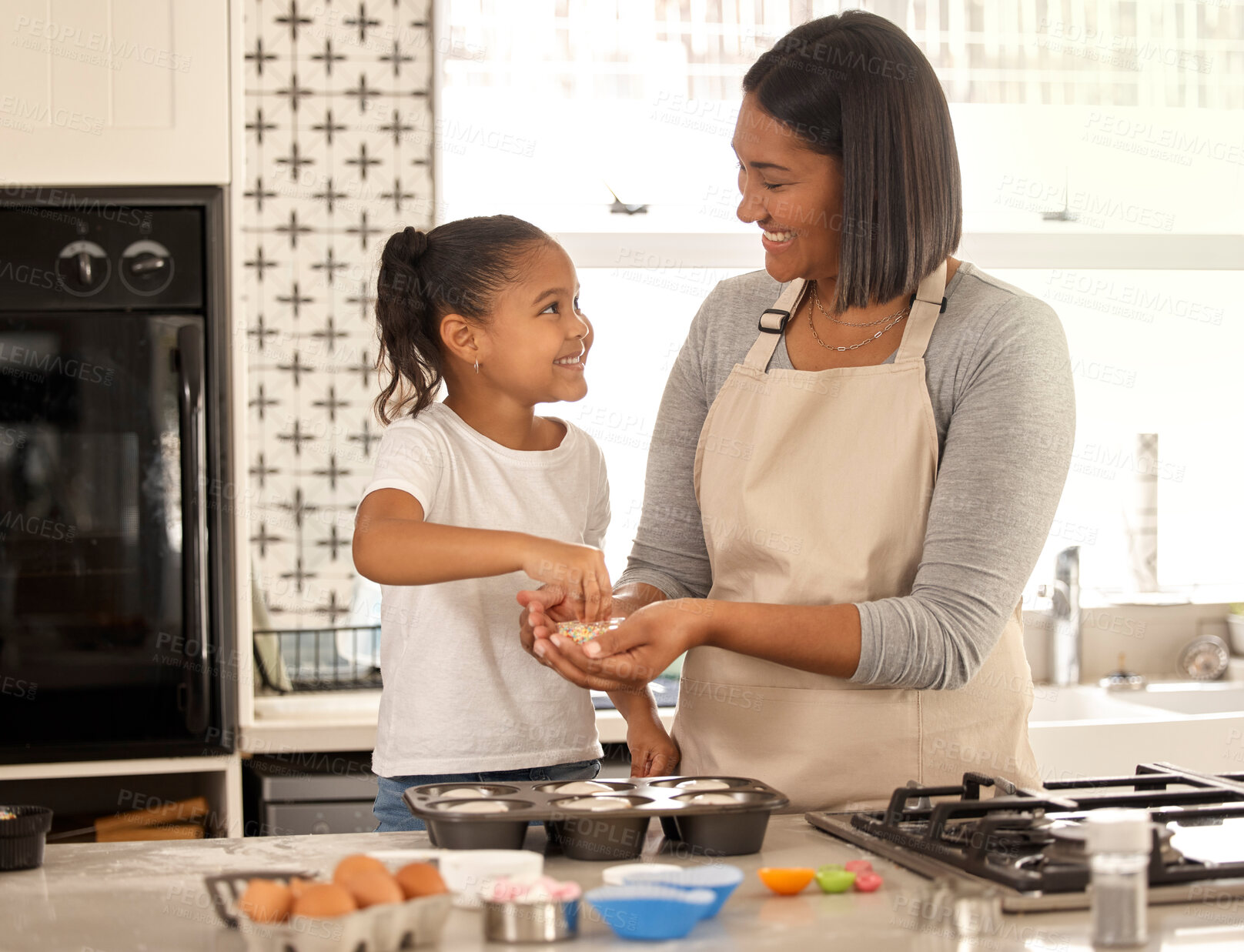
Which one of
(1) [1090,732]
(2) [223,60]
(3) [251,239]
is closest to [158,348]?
(2) [223,60]

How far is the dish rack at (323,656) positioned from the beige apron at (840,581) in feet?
4.38

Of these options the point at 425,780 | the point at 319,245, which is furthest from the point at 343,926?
the point at 319,245

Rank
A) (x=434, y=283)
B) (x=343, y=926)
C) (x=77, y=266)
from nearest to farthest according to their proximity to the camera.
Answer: (x=343, y=926)
(x=434, y=283)
(x=77, y=266)

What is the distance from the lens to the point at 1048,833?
3.18 ft

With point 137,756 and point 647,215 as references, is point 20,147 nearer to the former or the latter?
point 137,756

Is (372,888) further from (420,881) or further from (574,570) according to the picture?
(574,570)

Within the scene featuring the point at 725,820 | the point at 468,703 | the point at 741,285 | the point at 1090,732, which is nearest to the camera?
the point at 725,820

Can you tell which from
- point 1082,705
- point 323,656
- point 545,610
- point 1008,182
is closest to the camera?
point 545,610

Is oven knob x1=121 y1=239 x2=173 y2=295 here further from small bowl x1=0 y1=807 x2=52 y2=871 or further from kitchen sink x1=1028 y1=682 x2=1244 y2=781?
Result: kitchen sink x1=1028 y1=682 x2=1244 y2=781

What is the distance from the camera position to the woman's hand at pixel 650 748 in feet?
4.63

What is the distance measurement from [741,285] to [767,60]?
10.6 inches

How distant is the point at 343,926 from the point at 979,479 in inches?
30.7

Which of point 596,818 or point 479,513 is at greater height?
point 479,513

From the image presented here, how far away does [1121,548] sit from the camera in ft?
10.0
